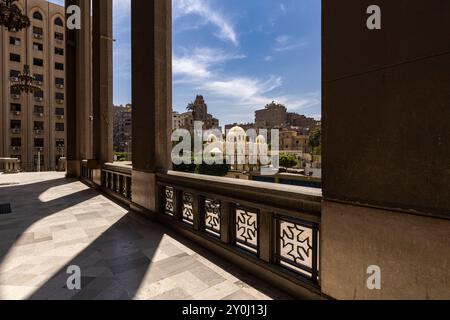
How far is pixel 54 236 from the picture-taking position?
4984 millimetres

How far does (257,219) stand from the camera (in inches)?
141

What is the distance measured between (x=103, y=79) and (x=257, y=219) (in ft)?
32.9

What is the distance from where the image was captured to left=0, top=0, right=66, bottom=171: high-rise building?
37.0 m

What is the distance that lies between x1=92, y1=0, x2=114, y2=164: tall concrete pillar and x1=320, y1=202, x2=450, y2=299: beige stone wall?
32.7 ft

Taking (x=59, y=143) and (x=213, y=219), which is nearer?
(x=213, y=219)

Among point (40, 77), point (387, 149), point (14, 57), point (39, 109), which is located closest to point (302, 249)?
point (387, 149)

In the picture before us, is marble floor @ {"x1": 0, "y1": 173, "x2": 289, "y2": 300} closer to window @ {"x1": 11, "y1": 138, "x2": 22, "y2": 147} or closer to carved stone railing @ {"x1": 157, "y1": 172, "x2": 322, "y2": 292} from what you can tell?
carved stone railing @ {"x1": 157, "y1": 172, "x2": 322, "y2": 292}

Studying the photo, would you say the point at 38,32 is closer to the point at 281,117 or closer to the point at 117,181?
the point at 117,181

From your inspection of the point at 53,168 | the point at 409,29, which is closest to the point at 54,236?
the point at 409,29

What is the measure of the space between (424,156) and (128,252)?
4242mm

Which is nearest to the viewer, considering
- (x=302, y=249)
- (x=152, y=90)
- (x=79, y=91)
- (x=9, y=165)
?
(x=302, y=249)

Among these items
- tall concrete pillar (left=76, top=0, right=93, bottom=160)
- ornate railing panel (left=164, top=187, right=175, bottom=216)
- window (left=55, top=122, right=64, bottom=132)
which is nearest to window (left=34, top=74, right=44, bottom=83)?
window (left=55, top=122, right=64, bottom=132)

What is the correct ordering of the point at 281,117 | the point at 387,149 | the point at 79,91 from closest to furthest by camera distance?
the point at 387,149
the point at 79,91
the point at 281,117
